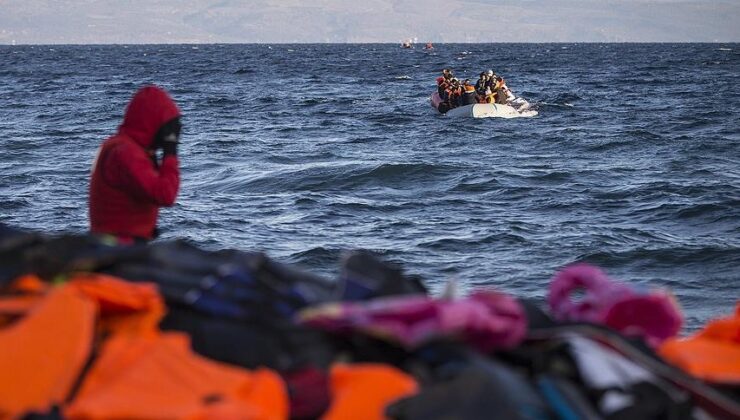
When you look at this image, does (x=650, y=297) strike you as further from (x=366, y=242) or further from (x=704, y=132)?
(x=704, y=132)

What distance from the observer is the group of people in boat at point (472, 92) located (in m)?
30.1

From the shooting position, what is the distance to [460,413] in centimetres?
224

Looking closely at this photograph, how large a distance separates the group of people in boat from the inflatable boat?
203 mm

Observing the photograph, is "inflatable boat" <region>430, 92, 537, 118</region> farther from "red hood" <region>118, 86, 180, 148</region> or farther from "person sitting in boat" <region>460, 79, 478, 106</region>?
"red hood" <region>118, 86, 180, 148</region>

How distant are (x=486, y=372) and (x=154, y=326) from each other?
87cm

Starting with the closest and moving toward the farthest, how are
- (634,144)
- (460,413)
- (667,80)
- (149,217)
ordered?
(460,413), (149,217), (634,144), (667,80)

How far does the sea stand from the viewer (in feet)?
39.3

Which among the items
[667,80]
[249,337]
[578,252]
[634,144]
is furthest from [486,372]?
A: [667,80]

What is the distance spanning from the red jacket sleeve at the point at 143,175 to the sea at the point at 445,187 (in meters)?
5.36

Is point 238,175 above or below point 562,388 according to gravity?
below

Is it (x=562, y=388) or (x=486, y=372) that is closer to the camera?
(x=486, y=372)

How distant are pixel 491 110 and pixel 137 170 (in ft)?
84.4

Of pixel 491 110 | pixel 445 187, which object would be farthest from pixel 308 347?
pixel 491 110

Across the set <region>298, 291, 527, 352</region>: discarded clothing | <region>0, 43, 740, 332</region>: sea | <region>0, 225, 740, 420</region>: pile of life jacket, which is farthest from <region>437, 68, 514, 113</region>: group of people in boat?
<region>298, 291, 527, 352</region>: discarded clothing
